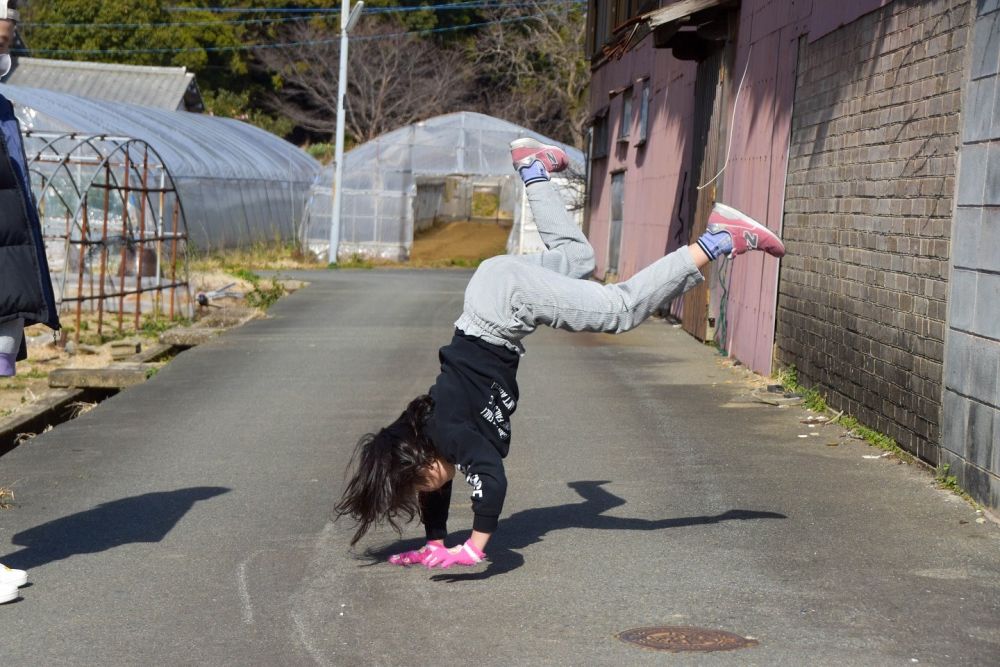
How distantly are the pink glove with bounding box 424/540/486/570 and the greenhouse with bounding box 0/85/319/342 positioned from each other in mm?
11043

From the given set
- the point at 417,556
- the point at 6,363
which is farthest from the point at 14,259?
the point at 417,556

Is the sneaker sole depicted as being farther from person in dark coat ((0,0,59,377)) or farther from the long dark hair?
the long dark hair

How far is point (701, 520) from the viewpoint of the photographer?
650cm

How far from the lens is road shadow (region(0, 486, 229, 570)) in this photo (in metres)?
5.91

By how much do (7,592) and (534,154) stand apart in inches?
109

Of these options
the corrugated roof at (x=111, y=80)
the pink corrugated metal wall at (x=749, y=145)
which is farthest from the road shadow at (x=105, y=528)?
the corrugated roof at (x=111, y=80)

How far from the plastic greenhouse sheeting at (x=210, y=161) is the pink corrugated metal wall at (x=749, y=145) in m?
12.0

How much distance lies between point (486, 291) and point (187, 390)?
21.6 feet

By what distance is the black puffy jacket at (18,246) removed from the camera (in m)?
5.09

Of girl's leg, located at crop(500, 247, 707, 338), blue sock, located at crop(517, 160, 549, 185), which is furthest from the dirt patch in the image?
girl's leg, located at crop(500, 247, 707, 338)

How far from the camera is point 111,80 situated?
4403 cm

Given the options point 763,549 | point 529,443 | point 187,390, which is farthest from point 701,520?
point 187,390

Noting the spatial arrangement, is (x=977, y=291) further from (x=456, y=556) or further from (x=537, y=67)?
(x=537, y=67)

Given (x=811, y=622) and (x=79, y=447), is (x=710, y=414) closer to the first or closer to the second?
(x=79, y=447)
